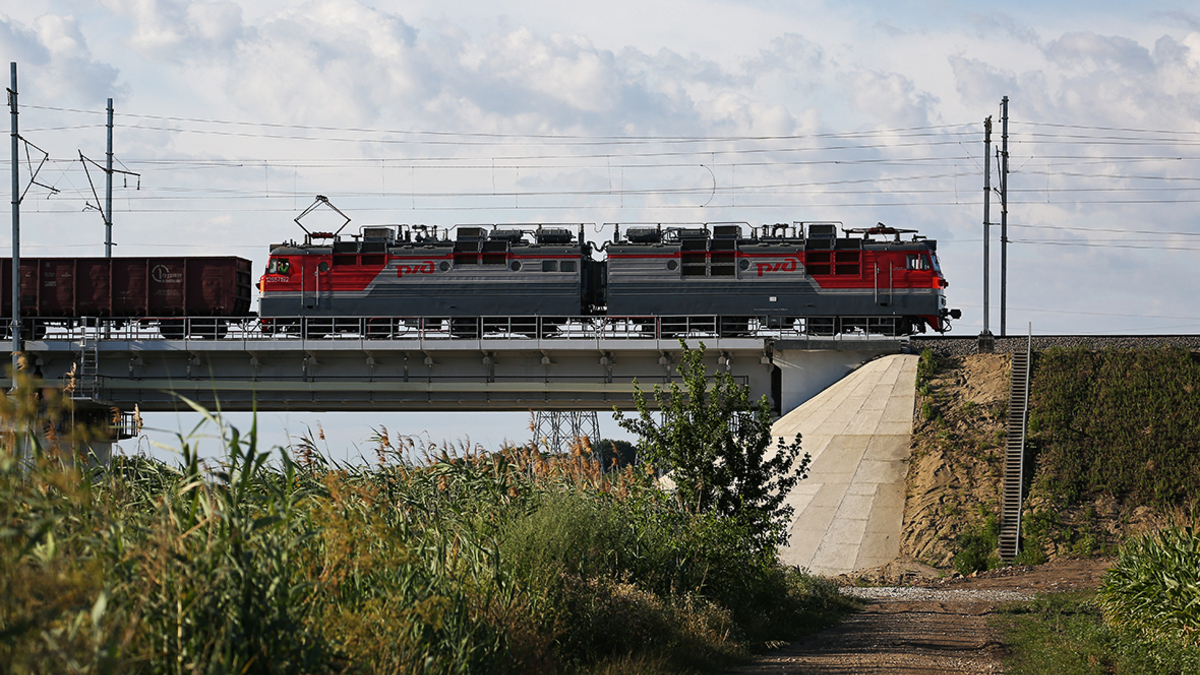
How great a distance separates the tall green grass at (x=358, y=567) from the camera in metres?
5.96

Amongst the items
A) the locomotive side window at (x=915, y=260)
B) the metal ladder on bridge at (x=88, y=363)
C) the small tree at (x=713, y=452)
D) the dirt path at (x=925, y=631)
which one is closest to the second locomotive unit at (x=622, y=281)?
the locomotive side window at (x=915, y=260)

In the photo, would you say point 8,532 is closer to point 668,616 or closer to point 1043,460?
point 668,616

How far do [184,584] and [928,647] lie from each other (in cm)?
1259

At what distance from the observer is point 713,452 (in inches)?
742

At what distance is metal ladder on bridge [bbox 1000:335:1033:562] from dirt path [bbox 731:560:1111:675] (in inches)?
71.8

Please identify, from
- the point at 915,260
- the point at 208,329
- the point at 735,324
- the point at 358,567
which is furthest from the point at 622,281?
the point at 358,567

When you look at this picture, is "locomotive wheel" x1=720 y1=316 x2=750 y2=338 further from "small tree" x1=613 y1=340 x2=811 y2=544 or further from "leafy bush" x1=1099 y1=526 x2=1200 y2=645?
"leafy bush" x1=1099 y1=526 x2=1200 y2=645

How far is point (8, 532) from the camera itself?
199 inches

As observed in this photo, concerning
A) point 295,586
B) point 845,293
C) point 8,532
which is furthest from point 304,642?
point 845,293

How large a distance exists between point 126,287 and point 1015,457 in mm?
33735

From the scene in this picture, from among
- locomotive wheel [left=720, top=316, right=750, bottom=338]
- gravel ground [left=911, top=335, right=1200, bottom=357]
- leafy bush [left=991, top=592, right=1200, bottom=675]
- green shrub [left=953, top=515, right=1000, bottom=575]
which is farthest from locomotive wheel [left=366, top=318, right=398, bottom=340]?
leafy bush [left=991, top=592, right=1200, bottom=675]

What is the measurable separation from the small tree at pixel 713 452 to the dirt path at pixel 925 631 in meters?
2.61

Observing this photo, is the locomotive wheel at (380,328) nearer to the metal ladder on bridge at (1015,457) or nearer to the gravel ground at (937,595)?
the gravel ground at (937,595)

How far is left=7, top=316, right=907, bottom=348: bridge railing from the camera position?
39281 millimetres
